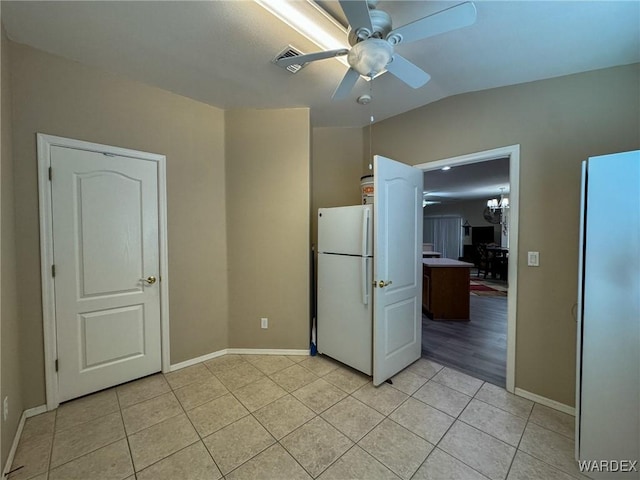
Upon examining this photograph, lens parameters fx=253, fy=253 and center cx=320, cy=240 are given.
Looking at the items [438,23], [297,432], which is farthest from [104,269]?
[438,23]

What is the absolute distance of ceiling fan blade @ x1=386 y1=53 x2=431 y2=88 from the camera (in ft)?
4.78

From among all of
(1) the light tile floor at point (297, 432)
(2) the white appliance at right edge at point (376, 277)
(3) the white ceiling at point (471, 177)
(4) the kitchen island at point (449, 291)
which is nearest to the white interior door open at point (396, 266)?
(2) the white appliance at right edge at point (376, 277)

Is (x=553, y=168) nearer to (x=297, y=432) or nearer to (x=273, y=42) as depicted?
(x=273, y=42)

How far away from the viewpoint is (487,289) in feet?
20.4

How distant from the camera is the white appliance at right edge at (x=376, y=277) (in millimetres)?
2203

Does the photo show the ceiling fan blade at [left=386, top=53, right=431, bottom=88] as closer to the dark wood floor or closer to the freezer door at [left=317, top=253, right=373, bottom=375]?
the freezer door at [left=317, top=253, right=373, bottom=375]

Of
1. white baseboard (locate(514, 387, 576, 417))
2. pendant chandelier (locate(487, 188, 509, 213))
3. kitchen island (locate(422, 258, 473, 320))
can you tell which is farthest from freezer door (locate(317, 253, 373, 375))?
pendant chandelier (locate(487, 188, 509, 213))

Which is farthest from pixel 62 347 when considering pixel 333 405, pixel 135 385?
pixel 333 405

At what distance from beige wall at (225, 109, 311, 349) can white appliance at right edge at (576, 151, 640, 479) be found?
211cm

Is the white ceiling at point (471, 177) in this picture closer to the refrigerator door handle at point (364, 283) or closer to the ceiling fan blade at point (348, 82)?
the refrigerator door handle at point (364, 283)

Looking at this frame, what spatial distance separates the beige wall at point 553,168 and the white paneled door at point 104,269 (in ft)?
10.4

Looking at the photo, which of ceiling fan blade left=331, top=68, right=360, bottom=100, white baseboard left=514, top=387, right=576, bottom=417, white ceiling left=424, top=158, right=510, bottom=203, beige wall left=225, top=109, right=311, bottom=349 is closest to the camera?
ceiling fan blade left=331, top=68, right=360, bottom=100

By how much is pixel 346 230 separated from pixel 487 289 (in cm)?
553

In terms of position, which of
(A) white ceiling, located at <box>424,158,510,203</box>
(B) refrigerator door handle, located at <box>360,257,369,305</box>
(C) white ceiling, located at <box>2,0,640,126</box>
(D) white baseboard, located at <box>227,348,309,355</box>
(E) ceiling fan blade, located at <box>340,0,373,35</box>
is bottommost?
(D) white baseboard, located at <box>227,348,309,355</box>
